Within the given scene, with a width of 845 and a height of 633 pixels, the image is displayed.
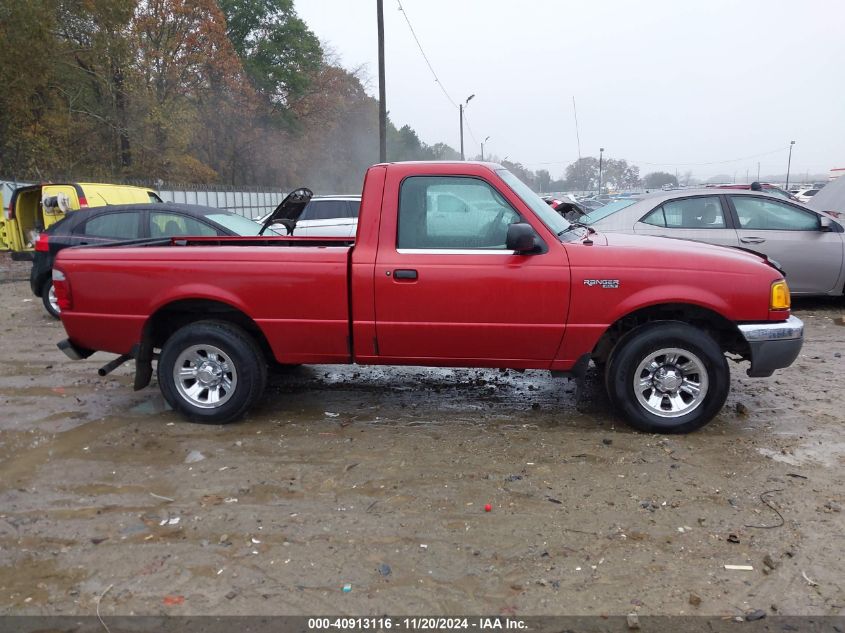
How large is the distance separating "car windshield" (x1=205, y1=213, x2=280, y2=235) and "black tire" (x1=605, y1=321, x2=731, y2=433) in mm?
5731

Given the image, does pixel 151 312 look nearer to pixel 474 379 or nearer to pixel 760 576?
pixel 474 379

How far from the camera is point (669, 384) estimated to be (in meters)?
4.62

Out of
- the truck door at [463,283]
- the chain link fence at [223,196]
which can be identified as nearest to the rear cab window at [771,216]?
the truck door at [463,283]

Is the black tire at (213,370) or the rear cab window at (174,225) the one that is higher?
the rear cab window at (174,225)

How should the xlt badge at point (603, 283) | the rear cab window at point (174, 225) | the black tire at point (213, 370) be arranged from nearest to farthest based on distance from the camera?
the xlt badge at point (603, 283), the black tire at point (213, 370), the rear cab window at point (174, 225)

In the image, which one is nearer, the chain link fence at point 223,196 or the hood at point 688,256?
the hood at point 688,256

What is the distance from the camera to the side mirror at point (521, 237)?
4.34 metres

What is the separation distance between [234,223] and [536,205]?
5.42 meters

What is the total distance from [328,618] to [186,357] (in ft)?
8.91

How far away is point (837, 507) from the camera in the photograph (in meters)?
3.64

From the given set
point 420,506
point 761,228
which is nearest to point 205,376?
point 420,506

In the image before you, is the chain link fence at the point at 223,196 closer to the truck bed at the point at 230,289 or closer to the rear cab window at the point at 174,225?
the rear cab window at the point at 174,225

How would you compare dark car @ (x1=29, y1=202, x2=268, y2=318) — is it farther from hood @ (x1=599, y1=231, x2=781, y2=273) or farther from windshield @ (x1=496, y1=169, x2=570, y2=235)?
hood @ (x1=599, y1=231, x2=781, y2=273)

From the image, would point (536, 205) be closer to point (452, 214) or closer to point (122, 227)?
point (452, 214)
